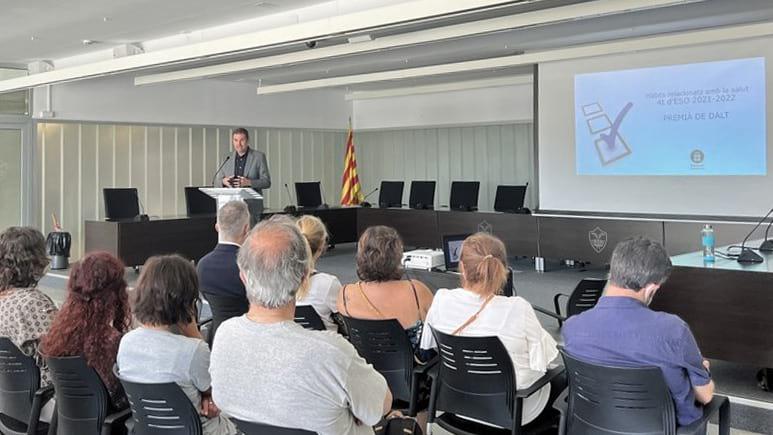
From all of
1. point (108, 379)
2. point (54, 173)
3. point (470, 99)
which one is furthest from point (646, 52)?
point (54, 173)

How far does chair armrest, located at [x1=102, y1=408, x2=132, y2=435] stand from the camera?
236 centimetres

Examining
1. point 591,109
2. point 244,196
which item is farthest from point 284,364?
point 591,109

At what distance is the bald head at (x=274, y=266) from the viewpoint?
1.81 meters

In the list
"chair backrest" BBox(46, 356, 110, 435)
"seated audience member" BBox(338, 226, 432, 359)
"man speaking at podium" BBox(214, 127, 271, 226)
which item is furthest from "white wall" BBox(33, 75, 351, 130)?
"chair backrest" BBox(46, 356, 110, 435)

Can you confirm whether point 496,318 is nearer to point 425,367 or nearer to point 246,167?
point 425,367

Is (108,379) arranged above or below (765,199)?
below

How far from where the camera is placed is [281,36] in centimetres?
598

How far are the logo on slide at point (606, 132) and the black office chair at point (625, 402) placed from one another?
637cm

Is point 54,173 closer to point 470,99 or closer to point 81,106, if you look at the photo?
point 81,106

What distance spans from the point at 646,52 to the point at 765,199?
2191mm

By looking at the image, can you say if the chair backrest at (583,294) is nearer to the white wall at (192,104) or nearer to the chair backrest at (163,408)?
the chair backrest at (163,408)

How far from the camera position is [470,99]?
11.9 meters

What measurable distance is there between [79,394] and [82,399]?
0.07 ft

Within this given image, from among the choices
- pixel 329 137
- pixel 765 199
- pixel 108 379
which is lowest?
pixel 108 379
